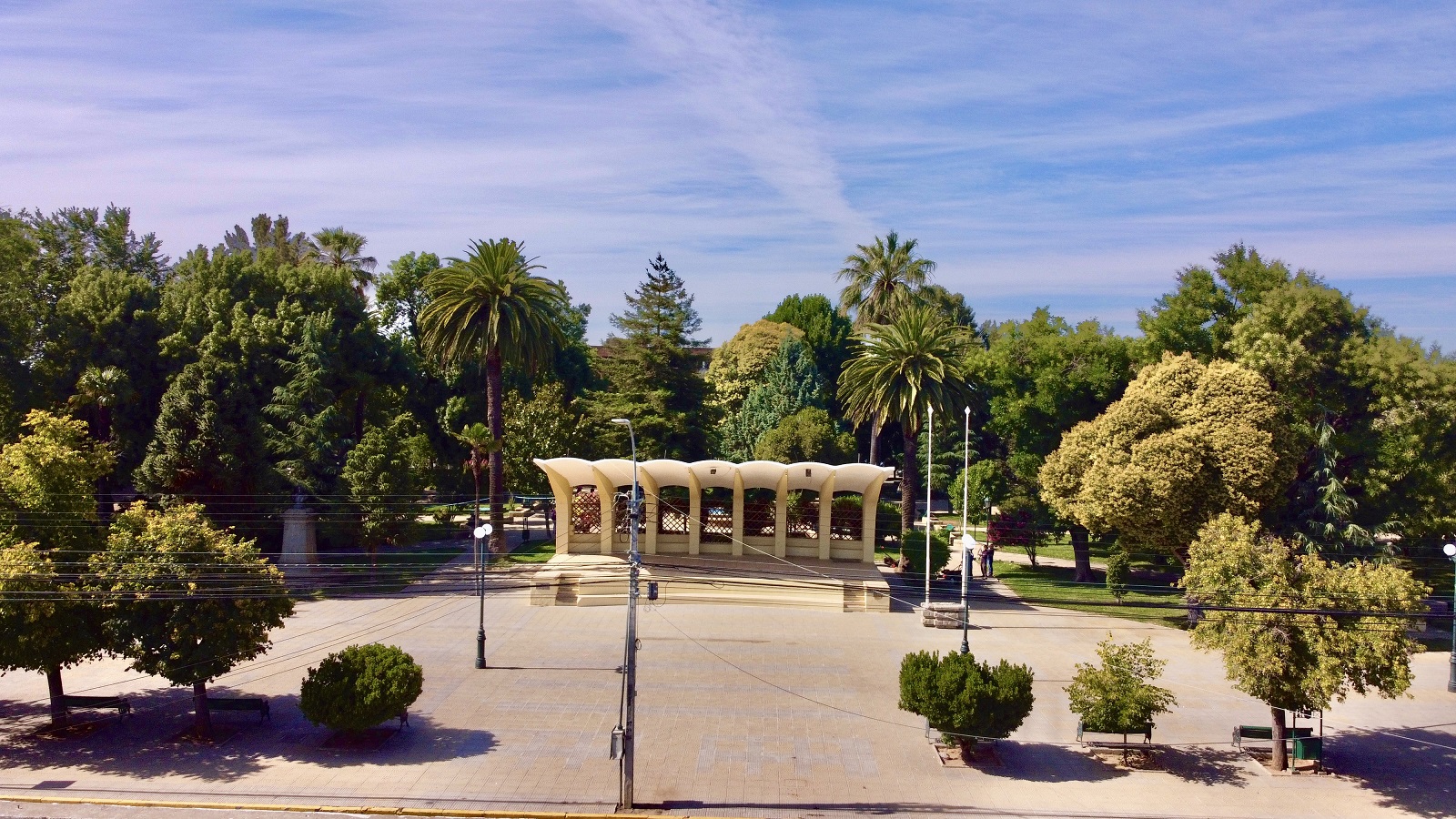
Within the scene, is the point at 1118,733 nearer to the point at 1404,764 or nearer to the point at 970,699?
the point at 970,699

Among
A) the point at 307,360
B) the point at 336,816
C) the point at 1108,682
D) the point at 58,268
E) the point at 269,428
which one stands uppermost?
the point at 58,268

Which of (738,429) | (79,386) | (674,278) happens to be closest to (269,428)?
(79,386)

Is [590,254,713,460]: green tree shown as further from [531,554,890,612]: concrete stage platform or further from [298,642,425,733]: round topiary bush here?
[298,642,425,733]: round topiary bush

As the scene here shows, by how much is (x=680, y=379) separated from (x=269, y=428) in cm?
2320

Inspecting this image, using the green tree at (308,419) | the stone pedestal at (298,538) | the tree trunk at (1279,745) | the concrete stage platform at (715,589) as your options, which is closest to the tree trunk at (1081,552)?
the concrete stage platform at (715,589)

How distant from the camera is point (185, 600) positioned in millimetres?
23172

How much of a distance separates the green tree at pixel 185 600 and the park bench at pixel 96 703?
227 centimetres

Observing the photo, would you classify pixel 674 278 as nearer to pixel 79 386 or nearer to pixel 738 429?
pixel 738 429

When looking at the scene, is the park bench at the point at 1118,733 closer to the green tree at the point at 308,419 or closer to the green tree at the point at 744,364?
the green tree at the point at 308,419

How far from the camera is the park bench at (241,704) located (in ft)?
81.5

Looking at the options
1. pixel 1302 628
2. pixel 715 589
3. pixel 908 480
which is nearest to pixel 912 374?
pixel 908 480

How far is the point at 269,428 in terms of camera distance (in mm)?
42938

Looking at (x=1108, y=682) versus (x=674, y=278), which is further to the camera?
(x=674, y=278)

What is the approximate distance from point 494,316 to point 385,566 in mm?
11279
